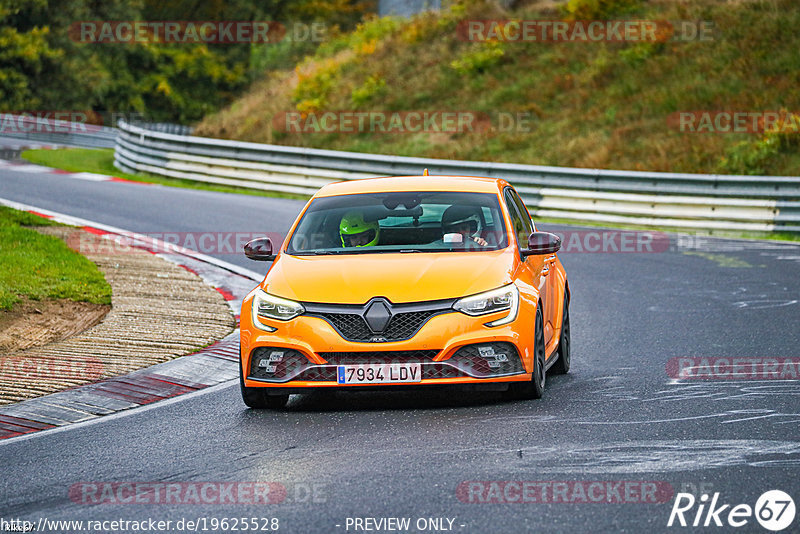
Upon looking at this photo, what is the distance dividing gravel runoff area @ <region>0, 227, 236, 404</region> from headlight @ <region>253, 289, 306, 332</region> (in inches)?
73.0

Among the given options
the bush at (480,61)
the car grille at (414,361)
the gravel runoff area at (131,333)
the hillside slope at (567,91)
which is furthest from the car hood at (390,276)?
the bush at (480,61)

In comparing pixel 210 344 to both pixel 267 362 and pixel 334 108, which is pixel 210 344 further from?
pixel 334 108

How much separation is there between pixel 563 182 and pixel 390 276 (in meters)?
16.0

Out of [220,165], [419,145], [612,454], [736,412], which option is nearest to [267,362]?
[612,454]

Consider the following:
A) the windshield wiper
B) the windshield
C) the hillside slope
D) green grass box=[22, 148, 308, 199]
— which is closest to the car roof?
the windshield

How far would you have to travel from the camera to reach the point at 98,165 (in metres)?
34.1

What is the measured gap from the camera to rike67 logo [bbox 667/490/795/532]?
5.63 m

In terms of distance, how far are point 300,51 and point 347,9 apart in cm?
1196

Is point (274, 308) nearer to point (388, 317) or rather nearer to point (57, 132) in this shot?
point (388, 317)

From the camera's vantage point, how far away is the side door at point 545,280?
9.22 meters

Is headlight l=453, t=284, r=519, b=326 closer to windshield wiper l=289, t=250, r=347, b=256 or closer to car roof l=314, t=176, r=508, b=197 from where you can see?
windshield wiper l=289, t=250, r=347, b=256

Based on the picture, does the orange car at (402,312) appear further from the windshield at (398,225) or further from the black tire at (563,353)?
the black tire at (563,353)

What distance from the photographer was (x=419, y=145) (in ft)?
107

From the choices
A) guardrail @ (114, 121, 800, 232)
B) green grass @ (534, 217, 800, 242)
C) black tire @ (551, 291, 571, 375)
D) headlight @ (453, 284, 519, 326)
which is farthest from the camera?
guardrail @ (114, 121, 800, 232)
